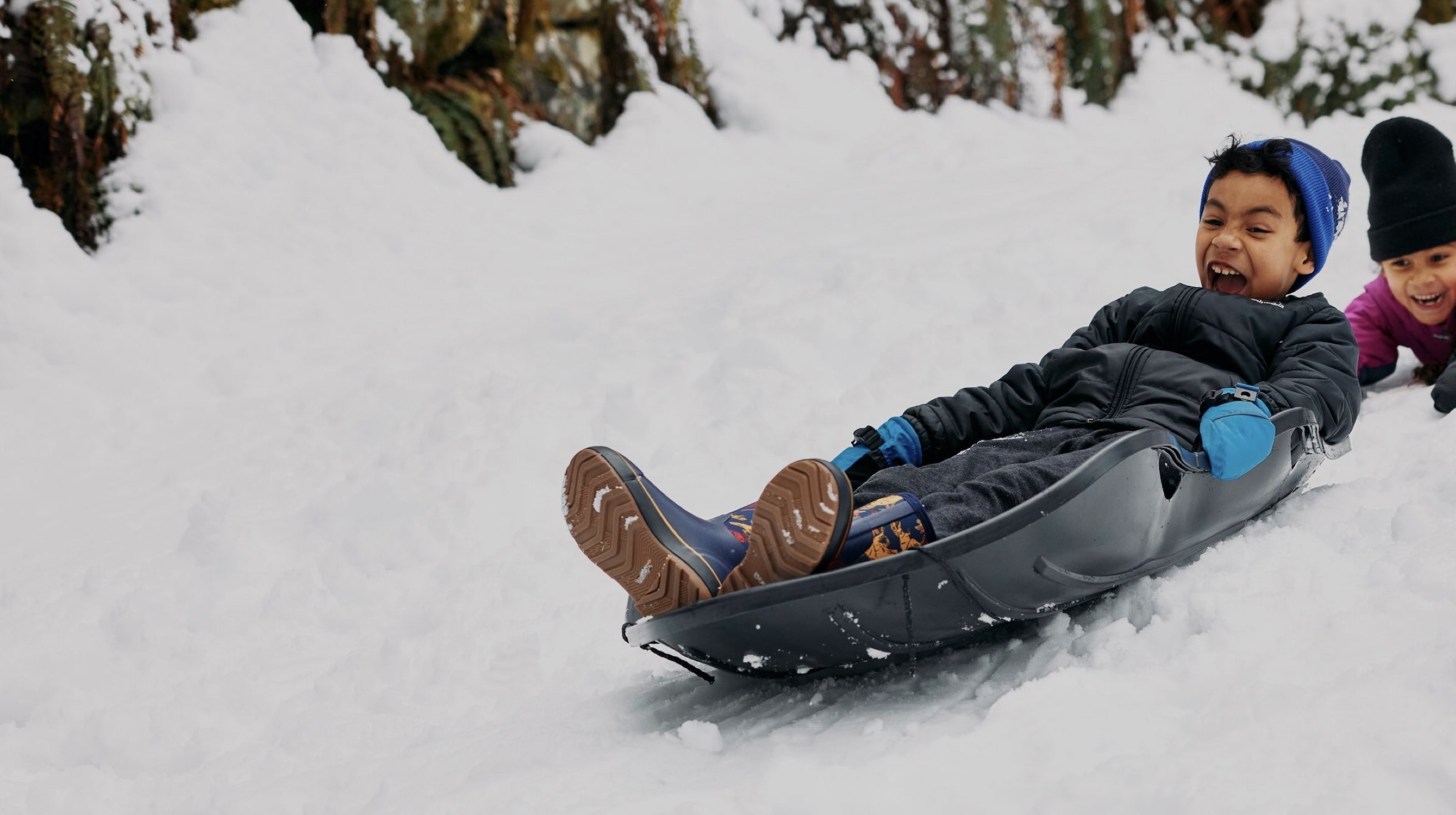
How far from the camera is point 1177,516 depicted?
6.27 feet

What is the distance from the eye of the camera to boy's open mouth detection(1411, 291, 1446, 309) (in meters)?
3.13

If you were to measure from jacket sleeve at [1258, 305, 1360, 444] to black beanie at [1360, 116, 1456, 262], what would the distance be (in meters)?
0.89

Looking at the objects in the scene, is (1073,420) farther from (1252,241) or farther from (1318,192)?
(1318,192)

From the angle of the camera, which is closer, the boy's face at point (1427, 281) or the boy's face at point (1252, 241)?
the boy's face at point (1252, 241)

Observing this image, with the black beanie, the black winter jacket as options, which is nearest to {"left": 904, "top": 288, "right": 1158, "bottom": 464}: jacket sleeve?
the black winter jacket

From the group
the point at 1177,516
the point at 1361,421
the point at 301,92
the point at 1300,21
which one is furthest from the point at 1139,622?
the point at 1300,21

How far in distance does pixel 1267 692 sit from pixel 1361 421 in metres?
2.00

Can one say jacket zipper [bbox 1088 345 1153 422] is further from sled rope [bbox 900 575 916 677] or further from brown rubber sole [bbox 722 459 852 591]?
brown rubber sole [bbox 722 459 852 591]

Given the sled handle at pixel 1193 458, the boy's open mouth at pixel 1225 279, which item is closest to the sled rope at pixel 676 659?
the sled handle at pixel 1193 458

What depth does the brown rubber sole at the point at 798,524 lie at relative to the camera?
63.0 inches

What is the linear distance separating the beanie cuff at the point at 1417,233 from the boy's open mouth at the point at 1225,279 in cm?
89

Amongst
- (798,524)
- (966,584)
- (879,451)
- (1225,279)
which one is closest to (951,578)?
(966,584)

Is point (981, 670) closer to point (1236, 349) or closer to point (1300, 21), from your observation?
point (1236, 349)

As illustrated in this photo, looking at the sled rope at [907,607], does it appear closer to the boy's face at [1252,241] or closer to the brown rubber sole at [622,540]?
the brown rubber sole at [622,540]
